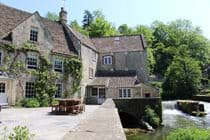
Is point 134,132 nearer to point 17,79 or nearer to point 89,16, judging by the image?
point 17,79

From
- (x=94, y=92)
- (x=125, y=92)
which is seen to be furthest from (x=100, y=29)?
(x=125, y=92)

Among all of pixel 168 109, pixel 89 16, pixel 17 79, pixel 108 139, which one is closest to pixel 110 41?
pixel 168 109

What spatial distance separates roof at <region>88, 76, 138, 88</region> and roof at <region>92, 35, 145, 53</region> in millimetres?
6363

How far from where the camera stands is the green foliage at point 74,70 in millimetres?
35031

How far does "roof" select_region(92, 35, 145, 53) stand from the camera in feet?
153

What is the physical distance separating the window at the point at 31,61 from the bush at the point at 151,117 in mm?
13335

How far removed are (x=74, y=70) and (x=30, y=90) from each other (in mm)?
7326

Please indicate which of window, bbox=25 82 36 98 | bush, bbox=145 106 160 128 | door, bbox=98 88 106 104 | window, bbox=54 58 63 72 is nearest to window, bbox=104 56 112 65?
door, bbox=98 88 106 104

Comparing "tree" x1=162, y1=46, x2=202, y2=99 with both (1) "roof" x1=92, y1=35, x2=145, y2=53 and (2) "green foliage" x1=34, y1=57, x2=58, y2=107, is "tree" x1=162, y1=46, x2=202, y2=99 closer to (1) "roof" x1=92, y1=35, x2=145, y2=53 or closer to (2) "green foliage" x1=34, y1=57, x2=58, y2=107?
(1) "roof" x1=92, y1=35, x2=145, y2=53

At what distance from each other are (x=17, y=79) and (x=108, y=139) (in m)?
24.0

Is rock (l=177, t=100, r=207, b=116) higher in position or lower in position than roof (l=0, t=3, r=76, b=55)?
lower

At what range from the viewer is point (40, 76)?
1221 inches

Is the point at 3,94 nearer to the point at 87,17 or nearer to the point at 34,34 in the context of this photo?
the point at 34,34

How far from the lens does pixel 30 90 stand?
30.3 m
